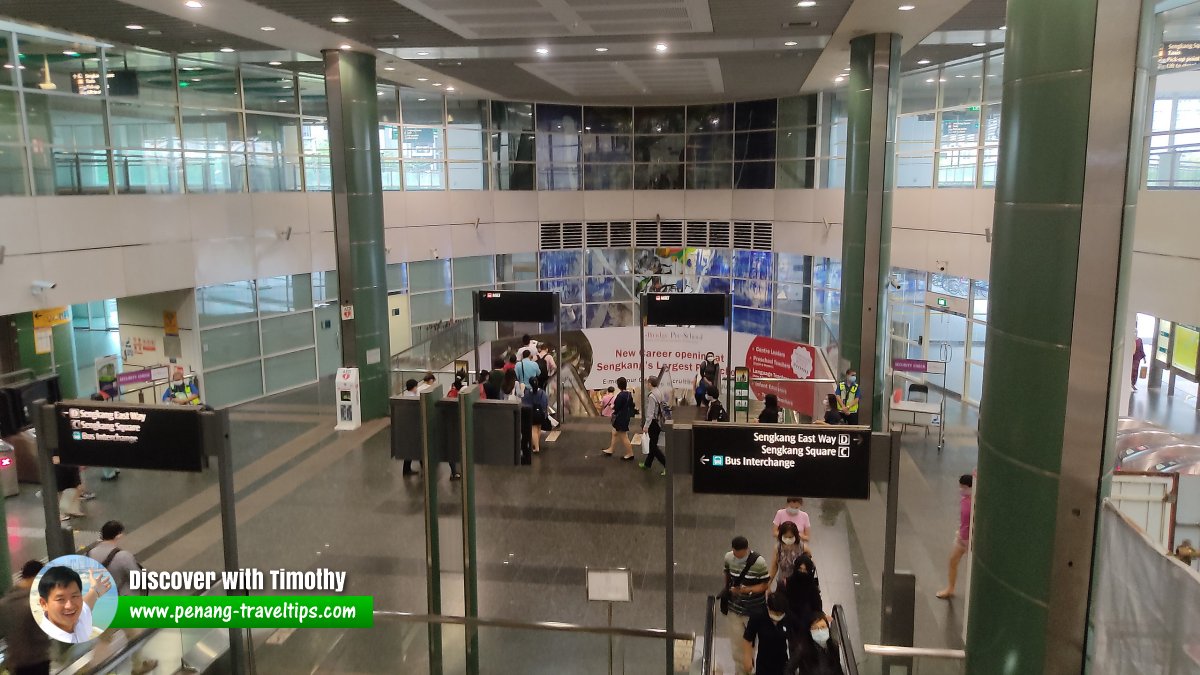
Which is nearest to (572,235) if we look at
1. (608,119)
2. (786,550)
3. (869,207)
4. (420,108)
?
(608,119)

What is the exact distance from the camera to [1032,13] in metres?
4.53

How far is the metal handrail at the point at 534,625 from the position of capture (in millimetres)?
6582

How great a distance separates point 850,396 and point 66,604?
34.3 feet

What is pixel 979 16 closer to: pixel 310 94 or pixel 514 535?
pixel 514 535

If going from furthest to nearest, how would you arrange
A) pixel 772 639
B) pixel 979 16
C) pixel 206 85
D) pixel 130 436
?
1. pixel 206 85
2. pixel 979 16
3. pixel 130 436
4. pixel 772 639

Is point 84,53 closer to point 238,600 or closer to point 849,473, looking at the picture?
point 238,600

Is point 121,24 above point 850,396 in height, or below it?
above

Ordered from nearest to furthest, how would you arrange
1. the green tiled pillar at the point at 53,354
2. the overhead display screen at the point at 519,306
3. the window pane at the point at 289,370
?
1. the overhead display screen at the point at 519,306
2. the green tiled pillar at the point at 53,354
3. the window pane at the point at 289,370

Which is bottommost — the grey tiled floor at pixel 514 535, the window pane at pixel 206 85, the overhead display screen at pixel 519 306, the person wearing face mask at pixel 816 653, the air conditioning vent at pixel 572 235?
the grey tiled floor at pixel 514 535

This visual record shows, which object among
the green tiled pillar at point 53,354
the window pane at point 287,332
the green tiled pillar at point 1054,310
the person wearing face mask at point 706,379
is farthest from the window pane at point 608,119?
the green tiled pillar at point 1054,310

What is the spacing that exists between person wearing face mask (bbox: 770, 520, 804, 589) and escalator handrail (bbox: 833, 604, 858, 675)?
A: 1.16 meters

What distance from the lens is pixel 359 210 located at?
15016 mm

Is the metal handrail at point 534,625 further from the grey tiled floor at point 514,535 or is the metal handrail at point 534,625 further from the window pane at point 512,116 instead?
the window pane at point 512,116

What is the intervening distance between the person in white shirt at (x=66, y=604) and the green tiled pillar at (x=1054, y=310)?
22.4 ft
